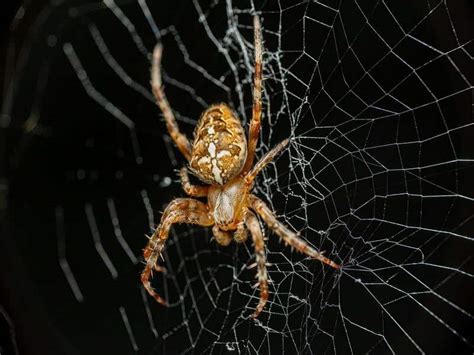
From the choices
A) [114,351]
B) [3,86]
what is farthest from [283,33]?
[3,86]

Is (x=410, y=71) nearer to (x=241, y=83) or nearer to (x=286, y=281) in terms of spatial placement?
(x=286, y=281)

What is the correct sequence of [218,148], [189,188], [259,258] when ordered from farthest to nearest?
1. [189,188]
2. [218,148]
3. [259,258]

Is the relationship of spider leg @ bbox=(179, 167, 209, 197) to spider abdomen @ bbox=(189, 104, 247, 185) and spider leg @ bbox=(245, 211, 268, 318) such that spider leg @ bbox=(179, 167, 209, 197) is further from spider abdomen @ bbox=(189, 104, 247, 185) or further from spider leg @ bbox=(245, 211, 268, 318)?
spider leg @ bbox=(245, 211, 268, 318)

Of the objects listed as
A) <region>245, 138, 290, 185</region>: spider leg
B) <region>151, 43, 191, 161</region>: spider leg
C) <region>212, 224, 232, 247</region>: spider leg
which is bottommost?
<region>212, 224, 232, 247</region>: spider leg

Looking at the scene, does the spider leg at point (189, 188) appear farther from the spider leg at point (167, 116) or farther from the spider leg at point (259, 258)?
the spider leg at point (259, 258)

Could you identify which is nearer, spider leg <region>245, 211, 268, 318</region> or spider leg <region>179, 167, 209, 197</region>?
spider leg <region>245, 211, 268, 318</region>

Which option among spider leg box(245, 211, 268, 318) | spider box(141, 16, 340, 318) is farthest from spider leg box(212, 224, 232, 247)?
spider leg box(245, 211, 268, 318)

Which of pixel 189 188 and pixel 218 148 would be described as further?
pixel 189 188

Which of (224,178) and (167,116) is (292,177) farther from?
(167,116)

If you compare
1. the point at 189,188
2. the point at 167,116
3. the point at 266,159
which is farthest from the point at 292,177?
the point at 167,116
